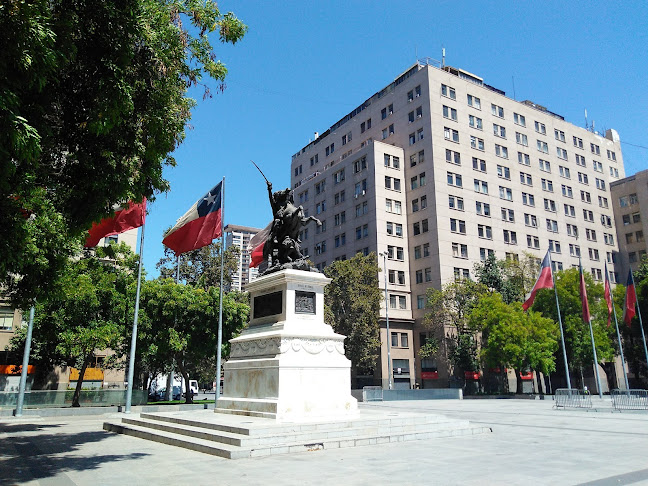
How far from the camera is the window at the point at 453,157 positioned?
57.9 metres

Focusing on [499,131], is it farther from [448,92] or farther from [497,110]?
[448,92]

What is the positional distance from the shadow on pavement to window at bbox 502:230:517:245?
54.3 m

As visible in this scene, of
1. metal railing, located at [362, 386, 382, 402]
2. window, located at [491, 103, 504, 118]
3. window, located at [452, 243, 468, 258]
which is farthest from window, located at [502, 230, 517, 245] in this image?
metal railing, located at [362, 386, 382, 402]

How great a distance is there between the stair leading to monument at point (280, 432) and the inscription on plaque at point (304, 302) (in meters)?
3.30

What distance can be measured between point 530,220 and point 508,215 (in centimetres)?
407

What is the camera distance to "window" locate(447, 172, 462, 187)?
57.1m

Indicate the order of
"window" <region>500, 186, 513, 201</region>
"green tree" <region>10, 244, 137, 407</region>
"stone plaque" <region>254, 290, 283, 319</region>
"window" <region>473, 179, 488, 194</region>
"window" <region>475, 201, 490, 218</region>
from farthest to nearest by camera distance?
"window" <region>500, 186, 513, 201</region> < "window" <region>473, 179, 488, 194</region> < "window" <region>475, 201, 490, 218</region> < "green tree" <region>10, 244, 137, 407</region> < "stone plaque" <region>254, 290, 283, 319</region>

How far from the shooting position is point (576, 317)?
47.2 m

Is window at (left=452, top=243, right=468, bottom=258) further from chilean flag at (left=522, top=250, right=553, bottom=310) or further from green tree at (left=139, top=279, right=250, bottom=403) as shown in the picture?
green tree at (left=139, top=279, right=250, bottom=403)

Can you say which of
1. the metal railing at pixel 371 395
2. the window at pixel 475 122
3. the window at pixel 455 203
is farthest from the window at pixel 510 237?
the metal railing at pixel 371 395

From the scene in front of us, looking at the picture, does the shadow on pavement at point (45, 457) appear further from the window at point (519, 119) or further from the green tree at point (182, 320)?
the window at point (519, 119)

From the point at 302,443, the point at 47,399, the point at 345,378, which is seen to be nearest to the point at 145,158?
the point at 302,443

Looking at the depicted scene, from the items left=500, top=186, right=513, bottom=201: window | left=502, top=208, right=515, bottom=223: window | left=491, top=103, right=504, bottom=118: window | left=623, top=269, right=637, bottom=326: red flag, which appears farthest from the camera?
left=491, top=103, right=504, bottom=118: window

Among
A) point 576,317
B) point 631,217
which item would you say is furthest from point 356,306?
point 631,217
